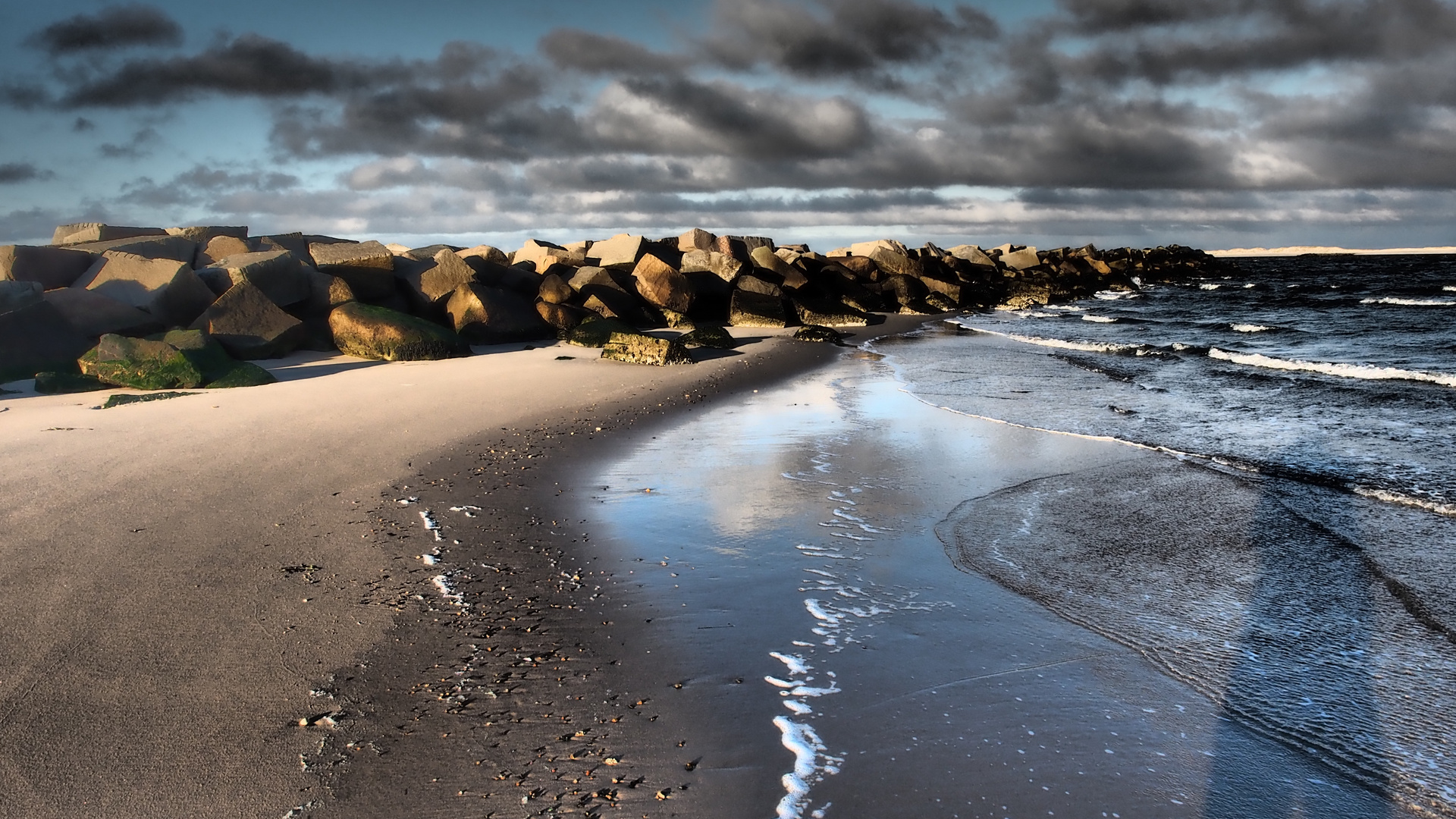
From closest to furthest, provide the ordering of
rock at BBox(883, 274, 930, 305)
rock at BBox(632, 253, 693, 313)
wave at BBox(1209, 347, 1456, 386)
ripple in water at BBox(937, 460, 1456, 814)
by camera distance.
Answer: ripple in water at BBox(937, 460, 1456, 814) → wave at BBox(1209, 347, 1456, 386) → rock at BBox(632, 253, 693, 313) → rock at BBox(883, 274, 930, 305)

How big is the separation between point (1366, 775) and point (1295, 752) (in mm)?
182

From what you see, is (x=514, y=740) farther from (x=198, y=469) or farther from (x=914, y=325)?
(x=914, y=325)

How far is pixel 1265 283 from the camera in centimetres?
5050

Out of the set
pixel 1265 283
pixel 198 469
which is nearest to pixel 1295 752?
pixel 198 469

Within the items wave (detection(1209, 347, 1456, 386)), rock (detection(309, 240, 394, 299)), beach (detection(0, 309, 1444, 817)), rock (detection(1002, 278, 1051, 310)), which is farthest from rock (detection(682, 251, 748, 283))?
beach (detection(0, 309, 1444, 817))

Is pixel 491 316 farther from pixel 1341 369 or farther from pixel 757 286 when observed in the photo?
pixel 1341 369

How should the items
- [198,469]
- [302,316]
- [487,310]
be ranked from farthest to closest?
[487,310] → [302,316] → [198,469]

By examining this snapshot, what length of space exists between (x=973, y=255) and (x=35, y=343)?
40.4 meters

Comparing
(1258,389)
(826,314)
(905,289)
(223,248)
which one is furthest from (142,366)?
(905,289)

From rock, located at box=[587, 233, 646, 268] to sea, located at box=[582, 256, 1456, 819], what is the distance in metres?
13.4

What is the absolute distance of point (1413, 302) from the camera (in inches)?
1187

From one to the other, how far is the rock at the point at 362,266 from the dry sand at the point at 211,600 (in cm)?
670

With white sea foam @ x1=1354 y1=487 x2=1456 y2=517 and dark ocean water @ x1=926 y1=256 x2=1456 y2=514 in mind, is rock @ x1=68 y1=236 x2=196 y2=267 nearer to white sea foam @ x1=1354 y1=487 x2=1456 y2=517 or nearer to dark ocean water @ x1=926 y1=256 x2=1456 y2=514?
dark ocean water @ x1=926 y1=256 x2=1456 y2=514

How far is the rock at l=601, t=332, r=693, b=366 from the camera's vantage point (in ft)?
38.8
